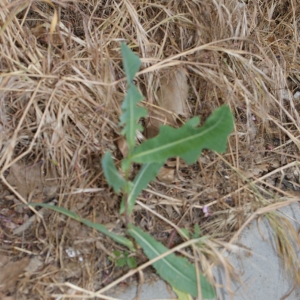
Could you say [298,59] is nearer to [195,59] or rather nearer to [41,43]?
[195,59]

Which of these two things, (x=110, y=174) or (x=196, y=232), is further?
(x=196, y=232)

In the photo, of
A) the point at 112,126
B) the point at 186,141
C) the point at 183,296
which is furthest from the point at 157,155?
the point at 183,296

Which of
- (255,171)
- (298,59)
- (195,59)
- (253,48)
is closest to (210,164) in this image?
(255,171)

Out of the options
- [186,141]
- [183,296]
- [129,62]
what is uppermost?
[129,62]

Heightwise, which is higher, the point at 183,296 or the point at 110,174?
the point at 110,174

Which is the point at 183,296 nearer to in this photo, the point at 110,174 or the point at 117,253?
the point at 117,253

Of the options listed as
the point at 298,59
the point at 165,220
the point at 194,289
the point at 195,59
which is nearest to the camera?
the point at 194,289

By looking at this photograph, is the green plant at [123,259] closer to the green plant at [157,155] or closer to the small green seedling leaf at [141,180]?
the green plant at [157,155]
